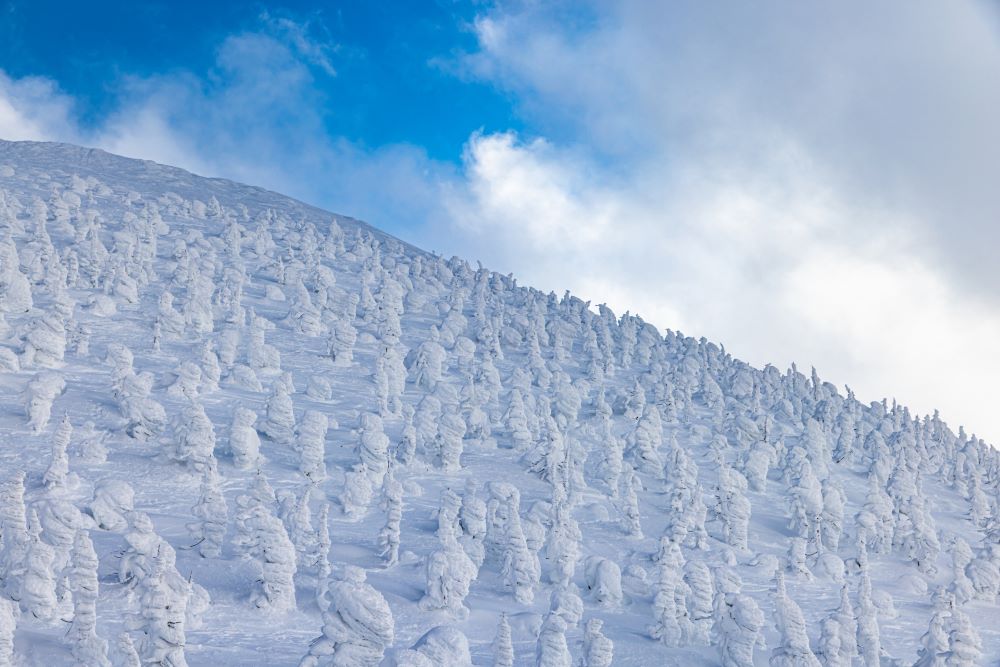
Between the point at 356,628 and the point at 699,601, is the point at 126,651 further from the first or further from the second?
the point at 699,601

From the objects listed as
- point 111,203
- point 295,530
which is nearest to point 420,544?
point 295,530

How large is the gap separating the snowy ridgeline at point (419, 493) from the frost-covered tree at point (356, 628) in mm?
67

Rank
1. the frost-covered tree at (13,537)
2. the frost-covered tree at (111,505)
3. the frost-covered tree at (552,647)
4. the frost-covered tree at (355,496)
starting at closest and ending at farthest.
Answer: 1. the frost-covered tree at (13,537)
2. the frost-covered tree at (552,647)
3. the frost-covered tree at (111,505)
4. the frost-covered tree at (355,496)

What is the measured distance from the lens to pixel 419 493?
55.4m

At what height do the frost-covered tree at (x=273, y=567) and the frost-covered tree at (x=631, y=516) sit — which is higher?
the frost-covered tree at (x=631, y=516)

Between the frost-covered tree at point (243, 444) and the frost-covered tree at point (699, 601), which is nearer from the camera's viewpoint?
the frost-covered tree at point (699, 601)

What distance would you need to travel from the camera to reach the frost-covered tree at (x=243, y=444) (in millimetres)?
53969

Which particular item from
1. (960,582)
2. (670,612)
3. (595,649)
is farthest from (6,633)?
(960,582)

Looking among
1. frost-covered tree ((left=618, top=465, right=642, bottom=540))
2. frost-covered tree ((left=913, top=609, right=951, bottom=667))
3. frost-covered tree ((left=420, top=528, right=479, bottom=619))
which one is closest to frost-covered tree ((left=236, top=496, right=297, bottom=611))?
frost-covered tree ((left=420, top=528, right=479, bottom=619))

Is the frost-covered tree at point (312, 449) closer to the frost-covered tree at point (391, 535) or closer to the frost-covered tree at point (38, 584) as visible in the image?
the frost-covered tree at point (391, 535)

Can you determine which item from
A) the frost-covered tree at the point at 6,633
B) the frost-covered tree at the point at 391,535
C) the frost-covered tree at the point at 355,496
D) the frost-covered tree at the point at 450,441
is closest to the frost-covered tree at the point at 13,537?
the frost-covered tree at the point at 6,633

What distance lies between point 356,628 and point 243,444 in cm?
3319

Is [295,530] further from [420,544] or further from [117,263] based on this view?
[117,263]

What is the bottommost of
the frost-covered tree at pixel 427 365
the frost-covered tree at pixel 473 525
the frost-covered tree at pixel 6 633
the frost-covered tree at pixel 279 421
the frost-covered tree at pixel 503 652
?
the frost-covered tree at pixel 6 633
